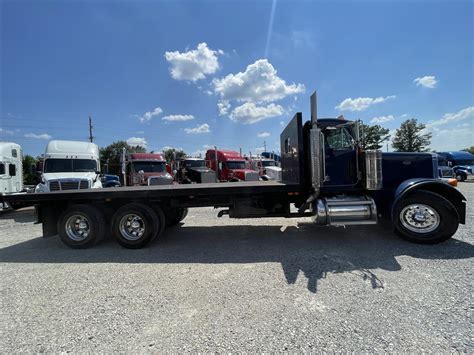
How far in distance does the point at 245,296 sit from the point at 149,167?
509 inches

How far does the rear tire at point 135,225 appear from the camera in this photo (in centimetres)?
506

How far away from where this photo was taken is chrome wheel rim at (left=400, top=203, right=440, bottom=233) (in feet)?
15.6

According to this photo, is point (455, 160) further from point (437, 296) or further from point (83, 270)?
point (83, 270)

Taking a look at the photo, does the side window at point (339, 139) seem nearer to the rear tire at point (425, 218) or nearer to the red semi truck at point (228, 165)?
the rear tire at point (425, 218)

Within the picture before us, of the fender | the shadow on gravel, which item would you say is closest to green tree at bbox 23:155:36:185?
the shadow on gravel

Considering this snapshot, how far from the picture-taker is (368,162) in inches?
197

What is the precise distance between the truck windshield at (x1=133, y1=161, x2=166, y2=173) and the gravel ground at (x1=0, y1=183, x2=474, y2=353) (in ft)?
31.1

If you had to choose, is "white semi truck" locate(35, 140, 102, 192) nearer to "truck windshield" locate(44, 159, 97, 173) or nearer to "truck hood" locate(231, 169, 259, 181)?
"truck windshield" locate(44, 159, 97, 173)

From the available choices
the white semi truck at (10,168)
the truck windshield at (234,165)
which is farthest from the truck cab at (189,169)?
the white semi truck at (10,168)

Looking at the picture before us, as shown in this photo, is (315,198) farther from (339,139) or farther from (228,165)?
(228,165)

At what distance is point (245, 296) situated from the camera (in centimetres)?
309

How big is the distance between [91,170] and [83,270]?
807cm

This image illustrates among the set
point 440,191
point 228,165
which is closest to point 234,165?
point 228,165

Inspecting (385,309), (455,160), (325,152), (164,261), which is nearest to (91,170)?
(164,261)
